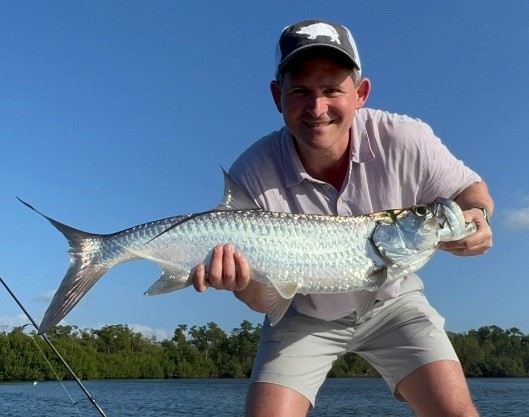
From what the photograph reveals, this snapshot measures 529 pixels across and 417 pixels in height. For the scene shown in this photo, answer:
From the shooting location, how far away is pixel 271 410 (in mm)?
4512

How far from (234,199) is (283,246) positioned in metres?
0.45

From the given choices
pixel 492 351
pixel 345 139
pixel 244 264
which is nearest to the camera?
pixel 244 264

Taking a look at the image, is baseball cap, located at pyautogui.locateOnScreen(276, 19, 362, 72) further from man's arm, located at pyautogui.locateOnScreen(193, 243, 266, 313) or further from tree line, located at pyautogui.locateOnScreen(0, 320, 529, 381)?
tree line, located at pyautogui.locateOnScreen(0, 320, 529, 381)

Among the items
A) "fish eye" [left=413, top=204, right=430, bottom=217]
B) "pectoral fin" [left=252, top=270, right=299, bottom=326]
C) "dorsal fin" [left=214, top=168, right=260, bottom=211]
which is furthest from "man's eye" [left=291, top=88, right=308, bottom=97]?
"pectoral fin" [left=252, top=270, right=299, bottom=326]

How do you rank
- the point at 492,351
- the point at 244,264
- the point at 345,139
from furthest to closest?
the point at 492,351 → the point at 345,139 → the point at 244,264

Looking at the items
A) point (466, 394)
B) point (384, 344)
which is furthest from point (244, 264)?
point (466, 394)

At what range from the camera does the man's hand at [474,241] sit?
4.26 meters

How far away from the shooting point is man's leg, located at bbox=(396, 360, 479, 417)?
437cm

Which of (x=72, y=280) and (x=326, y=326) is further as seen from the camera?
(x=326, y=326)

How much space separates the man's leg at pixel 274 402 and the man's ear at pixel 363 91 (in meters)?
1.93

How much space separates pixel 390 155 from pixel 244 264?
1242mm

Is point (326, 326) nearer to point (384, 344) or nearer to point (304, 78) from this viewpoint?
point (384, 344)

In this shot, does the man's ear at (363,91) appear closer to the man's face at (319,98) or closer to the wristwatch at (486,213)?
the man's face at (319,98)

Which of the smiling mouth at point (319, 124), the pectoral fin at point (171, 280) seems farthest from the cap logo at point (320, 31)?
the pectoral fin at point (171, 280)
